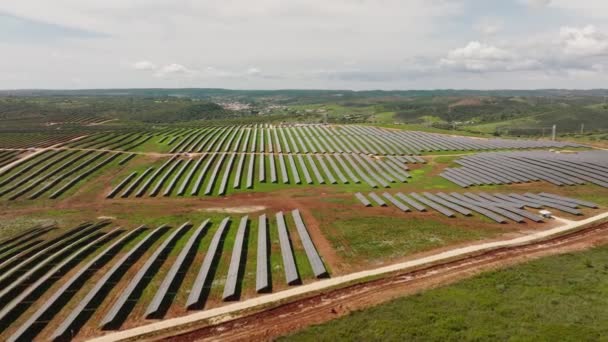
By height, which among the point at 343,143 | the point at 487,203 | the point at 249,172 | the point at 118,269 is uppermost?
the point at 343,143

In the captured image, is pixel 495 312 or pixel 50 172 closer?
pixel 495 312

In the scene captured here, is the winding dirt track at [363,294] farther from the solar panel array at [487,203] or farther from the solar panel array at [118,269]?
the solar panel array at [487,203]

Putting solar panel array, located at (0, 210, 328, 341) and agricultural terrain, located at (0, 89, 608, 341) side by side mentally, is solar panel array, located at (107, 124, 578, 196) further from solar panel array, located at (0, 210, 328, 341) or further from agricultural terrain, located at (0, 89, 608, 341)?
solar panel array, located at (0, 210, 328, 341)

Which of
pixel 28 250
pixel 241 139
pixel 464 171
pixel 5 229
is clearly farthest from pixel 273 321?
pixel 241 139

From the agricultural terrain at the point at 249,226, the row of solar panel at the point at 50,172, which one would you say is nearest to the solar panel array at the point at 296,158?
the agricultural terrain at the point at 249,226

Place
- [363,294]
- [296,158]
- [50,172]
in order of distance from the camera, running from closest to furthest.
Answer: [363,294]
[50,172]
[296,158]

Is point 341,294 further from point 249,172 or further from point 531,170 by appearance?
point 531,170

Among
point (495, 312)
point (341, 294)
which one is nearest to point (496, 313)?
point (495, 312)
